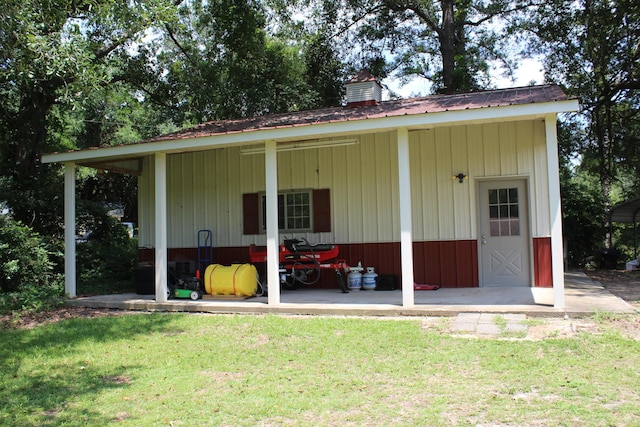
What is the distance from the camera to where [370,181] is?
9.72 m

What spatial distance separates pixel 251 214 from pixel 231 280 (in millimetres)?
2324

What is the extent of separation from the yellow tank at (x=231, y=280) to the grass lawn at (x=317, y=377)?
1865 millimetres

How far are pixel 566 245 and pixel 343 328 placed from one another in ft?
35.4

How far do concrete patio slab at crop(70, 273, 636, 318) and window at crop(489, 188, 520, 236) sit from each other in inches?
39.8

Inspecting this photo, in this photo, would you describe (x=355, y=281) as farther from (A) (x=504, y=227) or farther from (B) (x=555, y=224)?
(B) (x=555, y=224)

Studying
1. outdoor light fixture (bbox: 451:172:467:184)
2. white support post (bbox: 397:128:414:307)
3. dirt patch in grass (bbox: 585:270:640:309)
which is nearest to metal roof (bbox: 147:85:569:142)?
outdoor light fixture (bbox: 451:172:467:184)

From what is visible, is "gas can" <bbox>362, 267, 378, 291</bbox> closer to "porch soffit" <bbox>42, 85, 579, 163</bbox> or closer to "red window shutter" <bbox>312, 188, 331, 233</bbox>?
"red window shutter" <bbox>312, 188, 331, 233</bbox>

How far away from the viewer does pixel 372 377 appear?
180 inches

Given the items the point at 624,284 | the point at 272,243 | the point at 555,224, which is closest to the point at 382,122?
the point at 272,243

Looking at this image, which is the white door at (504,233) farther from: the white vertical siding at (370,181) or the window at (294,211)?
the window at (294,211)

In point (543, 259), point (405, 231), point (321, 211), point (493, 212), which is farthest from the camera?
point (321, 211)

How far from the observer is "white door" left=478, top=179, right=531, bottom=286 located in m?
8.87

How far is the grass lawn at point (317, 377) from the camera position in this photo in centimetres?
373

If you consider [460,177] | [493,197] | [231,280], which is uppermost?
[460,177]
